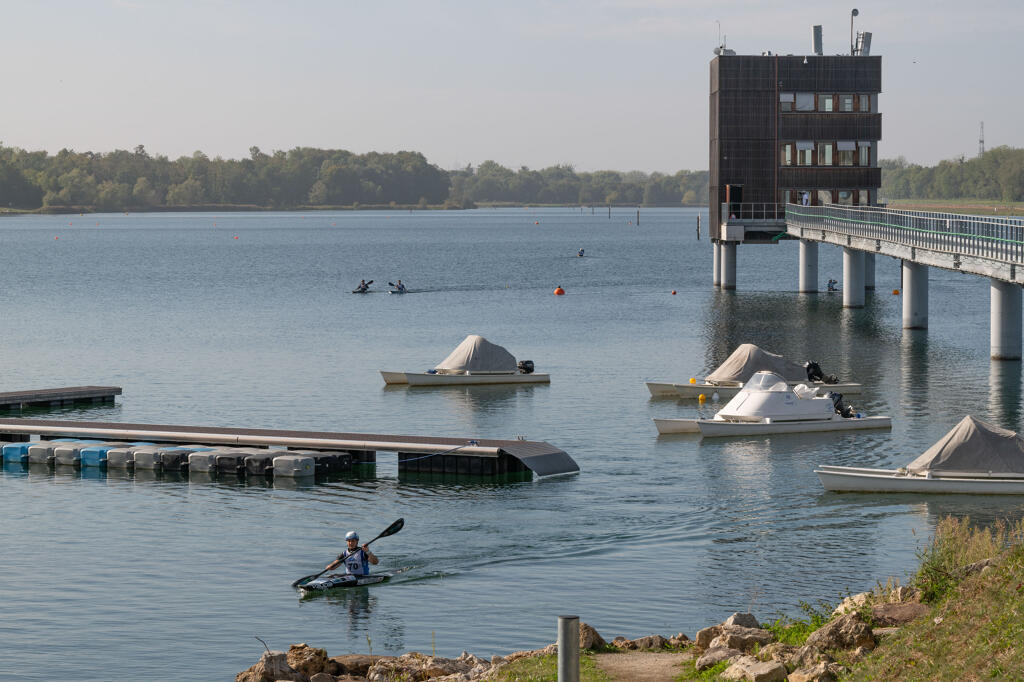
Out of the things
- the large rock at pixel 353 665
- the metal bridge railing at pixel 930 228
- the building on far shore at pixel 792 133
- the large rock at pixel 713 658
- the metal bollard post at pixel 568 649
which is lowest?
the large rock at pixel 353 665

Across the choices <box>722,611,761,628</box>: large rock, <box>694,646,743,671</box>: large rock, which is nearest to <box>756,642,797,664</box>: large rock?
<box>694,646,743,671</box>: large rock

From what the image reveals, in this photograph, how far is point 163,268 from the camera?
191 meters

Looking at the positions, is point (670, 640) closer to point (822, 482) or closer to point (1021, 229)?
point (822, 482)

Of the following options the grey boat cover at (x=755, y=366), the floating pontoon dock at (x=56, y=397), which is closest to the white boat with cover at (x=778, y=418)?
the grey boat cover at (x=755, y=366)

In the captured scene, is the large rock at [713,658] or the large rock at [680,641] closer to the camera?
the large rock at [713,658]

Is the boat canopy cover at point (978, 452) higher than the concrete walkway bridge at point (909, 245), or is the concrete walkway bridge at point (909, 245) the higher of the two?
the concrete walkway bridge at point (909, 245)

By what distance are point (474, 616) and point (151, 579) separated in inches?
328

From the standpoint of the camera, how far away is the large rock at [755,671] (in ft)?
66.5

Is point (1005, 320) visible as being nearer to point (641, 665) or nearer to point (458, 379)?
point (458, 379)

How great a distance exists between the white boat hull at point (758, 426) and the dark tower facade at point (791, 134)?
6974 centimetres

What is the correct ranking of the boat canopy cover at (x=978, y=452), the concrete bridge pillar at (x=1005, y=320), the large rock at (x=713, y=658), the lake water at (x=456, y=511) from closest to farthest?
the large rock at (x=713, y=658), the lake water at (x=456, y=511), the boat canopy cover at (x=978, y=452), the concrete bridge pillar at (x=1005, y=320)

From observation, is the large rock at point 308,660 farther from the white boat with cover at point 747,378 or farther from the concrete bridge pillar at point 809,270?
the concrete bridge pillar at point 809,270

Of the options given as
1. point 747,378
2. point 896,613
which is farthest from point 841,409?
point 896,613

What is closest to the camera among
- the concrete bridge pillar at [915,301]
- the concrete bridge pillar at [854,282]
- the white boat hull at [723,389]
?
the white boat hull at [723,389]
